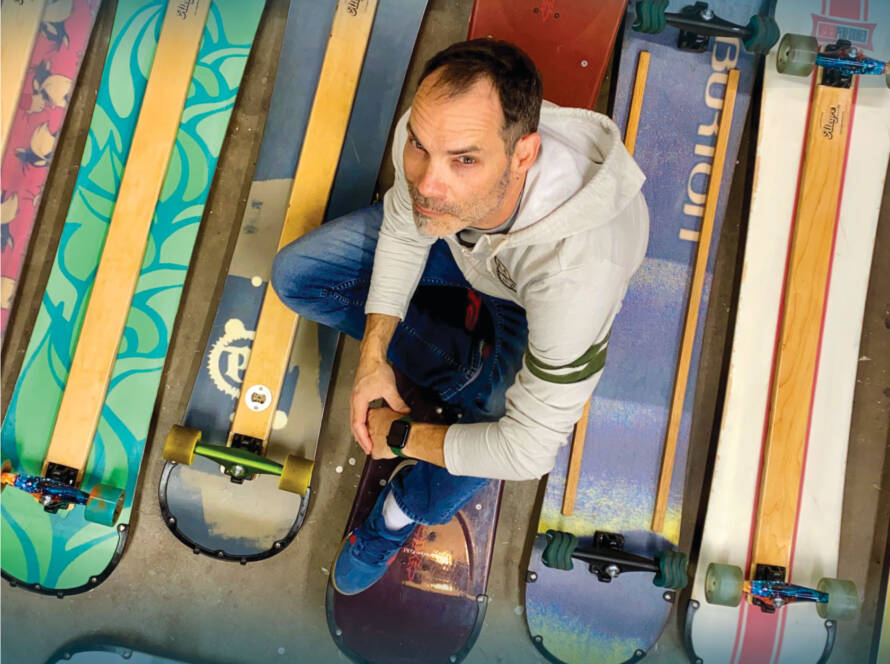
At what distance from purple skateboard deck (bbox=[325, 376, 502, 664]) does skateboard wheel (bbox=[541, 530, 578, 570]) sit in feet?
0.66

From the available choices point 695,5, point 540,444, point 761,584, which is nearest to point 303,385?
point 540,444

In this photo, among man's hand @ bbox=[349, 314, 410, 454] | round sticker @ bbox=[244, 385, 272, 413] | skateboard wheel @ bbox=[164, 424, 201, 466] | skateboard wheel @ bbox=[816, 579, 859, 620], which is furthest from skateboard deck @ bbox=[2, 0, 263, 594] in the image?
skateboard wheel @ bbox=[816, 579, 859, 620]

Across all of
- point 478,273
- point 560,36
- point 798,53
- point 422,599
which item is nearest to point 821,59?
point 798,53

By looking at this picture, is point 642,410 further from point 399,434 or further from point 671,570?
point 399,434

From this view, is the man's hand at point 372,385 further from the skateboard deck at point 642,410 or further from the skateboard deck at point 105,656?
the skateboard deck at point 105,656

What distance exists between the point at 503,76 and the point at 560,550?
4.45 ft

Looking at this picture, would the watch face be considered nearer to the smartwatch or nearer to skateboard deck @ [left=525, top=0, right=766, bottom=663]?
the smartwatch

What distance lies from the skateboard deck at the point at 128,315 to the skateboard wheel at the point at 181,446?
18 centimetres

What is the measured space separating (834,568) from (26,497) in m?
2.43

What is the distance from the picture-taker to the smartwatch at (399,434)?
173 centimetres

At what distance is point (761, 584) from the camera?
2.12 meters

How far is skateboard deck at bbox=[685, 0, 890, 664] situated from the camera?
222 centimetres

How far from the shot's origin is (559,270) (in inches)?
57.2

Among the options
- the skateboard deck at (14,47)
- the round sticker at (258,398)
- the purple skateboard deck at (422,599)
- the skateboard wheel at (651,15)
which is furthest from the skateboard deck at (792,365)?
the skateboard deck at (14,47)
